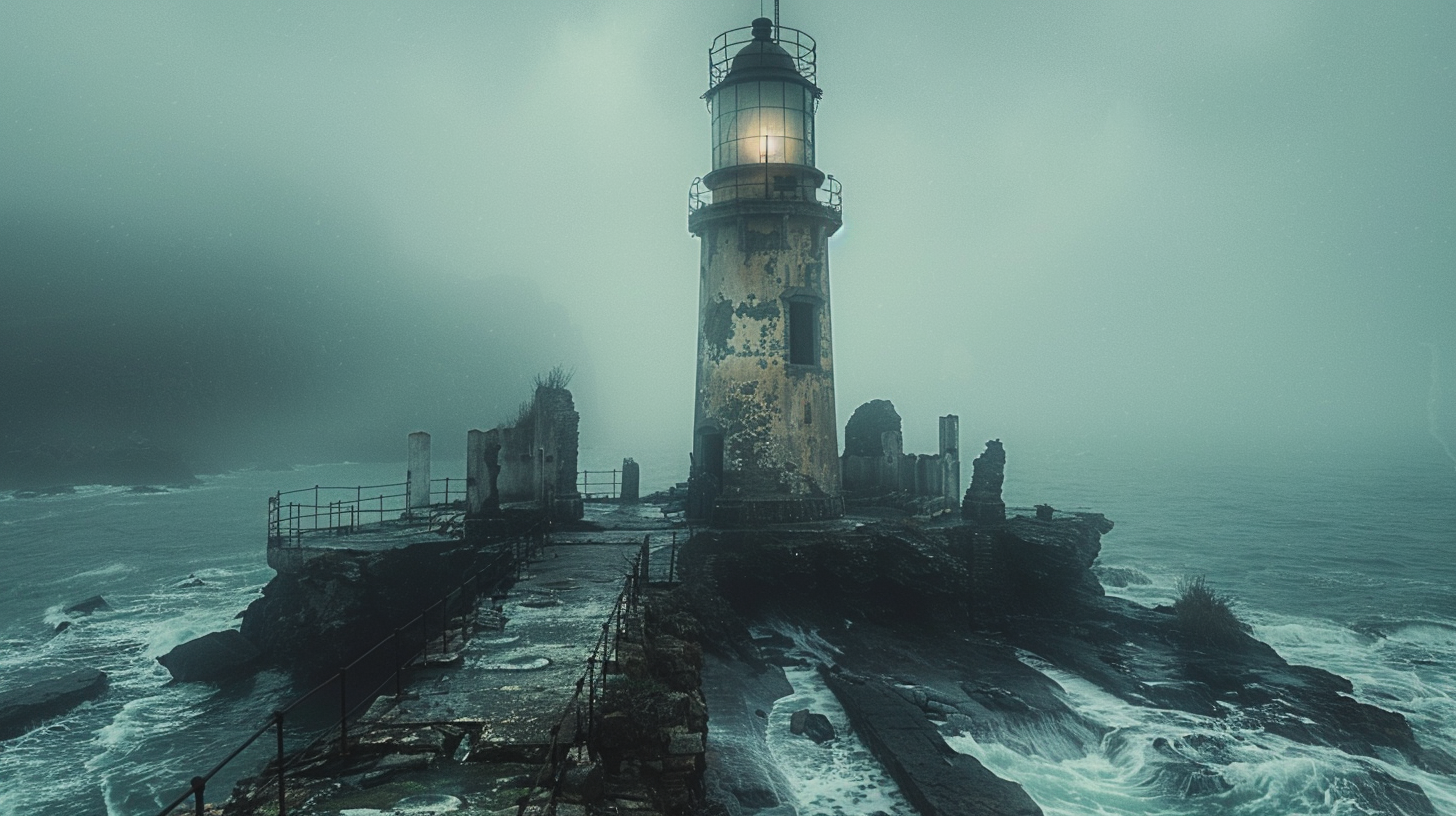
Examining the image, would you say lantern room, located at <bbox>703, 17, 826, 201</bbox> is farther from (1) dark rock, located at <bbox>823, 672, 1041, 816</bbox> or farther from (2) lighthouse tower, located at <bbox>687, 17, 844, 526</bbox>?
(1) dark rock, located at <bbox>823, 672, 1041, 816</bbox>

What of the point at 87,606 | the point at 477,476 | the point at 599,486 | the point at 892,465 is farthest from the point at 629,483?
the point at 599,486

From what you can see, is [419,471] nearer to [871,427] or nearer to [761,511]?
[761,511]

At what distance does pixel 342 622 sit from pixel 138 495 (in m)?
76.3

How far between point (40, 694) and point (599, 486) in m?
65.0

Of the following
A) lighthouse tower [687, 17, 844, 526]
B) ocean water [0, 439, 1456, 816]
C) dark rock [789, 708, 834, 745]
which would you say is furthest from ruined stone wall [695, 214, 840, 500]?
dark rock [789, 708, 834, 745]

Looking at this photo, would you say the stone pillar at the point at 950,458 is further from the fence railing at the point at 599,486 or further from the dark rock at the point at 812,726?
the dark rock at the point at 812,726

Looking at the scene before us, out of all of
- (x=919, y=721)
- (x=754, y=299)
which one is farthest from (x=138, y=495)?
(x=919, y=721)

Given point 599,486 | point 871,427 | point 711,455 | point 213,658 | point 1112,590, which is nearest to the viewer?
point 213,658

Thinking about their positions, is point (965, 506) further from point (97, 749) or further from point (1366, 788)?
point (97, 749)

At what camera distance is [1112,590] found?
3372cm

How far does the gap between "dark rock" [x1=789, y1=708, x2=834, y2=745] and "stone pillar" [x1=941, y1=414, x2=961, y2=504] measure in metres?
13.5

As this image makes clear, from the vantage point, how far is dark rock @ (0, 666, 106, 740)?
63.8ft

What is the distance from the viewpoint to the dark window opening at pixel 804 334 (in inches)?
987

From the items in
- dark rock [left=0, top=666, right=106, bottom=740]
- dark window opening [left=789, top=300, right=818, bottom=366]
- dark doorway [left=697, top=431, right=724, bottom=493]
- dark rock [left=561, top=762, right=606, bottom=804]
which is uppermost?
dark window opening [left=789, top=300, right=818, bottom=366]
